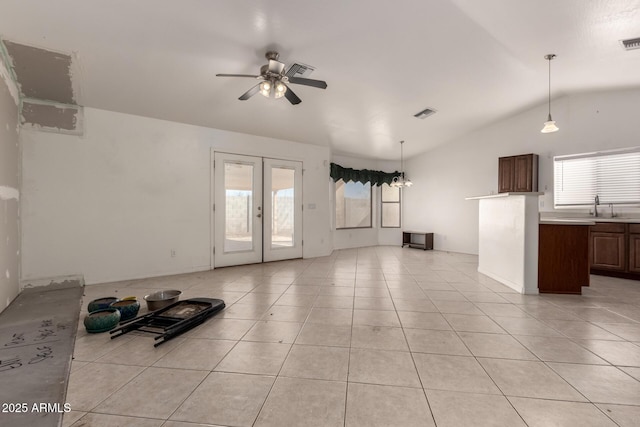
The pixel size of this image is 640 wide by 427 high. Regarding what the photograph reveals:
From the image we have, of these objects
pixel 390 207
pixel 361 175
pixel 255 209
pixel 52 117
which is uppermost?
pixel 52 117

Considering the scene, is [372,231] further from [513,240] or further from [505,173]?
[513,240]

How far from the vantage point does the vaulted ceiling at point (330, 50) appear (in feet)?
8.43

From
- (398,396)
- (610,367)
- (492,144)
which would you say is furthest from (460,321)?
(492,144)

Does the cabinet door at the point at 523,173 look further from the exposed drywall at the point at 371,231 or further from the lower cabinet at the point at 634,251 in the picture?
the exposed drywall at the point at 371,231

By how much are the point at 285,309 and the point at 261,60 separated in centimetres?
294

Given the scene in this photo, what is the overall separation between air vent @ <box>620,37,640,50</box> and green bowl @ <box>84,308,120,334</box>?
21.8 feet

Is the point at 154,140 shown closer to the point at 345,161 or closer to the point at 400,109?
the point at 400,109

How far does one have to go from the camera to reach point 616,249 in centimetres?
466

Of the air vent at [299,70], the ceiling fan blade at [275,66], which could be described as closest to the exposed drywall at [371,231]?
the air vent at [299,70]

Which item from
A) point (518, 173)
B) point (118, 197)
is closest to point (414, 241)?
point (518, 173)

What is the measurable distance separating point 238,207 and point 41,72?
321cm

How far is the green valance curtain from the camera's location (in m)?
7.63

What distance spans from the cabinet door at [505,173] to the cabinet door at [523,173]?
77mm

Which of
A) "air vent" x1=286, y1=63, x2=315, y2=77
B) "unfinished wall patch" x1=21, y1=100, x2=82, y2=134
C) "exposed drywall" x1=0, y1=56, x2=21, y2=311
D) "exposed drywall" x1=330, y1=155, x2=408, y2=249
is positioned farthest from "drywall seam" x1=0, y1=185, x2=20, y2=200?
"exposed drywall" x1=330, y1=155, x2=408, y2=249
